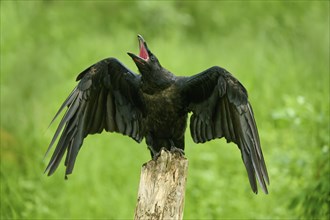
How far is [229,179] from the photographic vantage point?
9.30 meters

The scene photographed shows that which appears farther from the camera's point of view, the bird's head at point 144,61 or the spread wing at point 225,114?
the bird's head at point 144,61

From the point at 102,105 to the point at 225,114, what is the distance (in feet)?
3.45

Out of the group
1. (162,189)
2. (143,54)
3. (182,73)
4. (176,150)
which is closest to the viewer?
(162,189)

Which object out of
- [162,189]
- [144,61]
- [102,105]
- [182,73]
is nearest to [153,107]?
[144,61]

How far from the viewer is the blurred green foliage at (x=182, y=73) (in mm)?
8016

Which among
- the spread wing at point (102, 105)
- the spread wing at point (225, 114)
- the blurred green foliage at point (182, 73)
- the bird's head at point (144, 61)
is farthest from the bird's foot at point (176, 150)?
the blurred green foliage at point (182, 73)

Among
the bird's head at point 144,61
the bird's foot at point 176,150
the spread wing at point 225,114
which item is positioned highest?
the bird's head at point 144,61

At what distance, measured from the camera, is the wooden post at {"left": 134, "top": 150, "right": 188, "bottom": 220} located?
475 cm

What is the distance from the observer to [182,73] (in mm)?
10922

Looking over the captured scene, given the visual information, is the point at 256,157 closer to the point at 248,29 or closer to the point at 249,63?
the point at 249,63

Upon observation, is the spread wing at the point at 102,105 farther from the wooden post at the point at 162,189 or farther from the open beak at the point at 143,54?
the wooden post at the point at 162,189

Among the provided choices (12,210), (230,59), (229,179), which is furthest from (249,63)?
(12,210)

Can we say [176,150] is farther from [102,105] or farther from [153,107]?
[102,105]

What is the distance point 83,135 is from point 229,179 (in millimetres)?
3965
